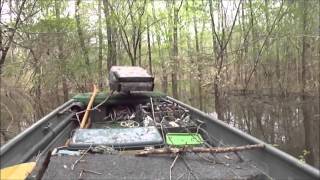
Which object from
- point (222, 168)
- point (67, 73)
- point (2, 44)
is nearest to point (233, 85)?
point (67, 73)

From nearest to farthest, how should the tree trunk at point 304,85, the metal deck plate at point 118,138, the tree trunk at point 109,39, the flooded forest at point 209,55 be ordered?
the metal deck plate at point 118,138 → the tree trunk at point 304,85 → the flooded forest at point 209,55 → the tree trunk at point 109,39

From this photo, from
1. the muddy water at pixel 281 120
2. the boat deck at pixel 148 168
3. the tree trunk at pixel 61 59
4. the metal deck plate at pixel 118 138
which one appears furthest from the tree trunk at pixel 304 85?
the tree trunk at pixel 61 59

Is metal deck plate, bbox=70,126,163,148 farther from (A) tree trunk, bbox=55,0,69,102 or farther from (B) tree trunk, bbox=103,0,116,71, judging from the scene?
(B) tree trunk, bbox=103,0,116,71

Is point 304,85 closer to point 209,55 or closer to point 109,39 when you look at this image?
point 209,55

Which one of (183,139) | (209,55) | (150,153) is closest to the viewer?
(150,153)

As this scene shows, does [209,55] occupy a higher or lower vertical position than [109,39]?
lower

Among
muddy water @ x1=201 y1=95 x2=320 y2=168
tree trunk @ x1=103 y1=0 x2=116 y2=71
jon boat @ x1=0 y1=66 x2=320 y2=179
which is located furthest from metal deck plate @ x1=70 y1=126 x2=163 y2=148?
tree trunk @ x1=103 y1=0 x2=116 y2=71

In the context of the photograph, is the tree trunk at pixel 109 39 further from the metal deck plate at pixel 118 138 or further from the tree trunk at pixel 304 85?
the metal deck plate at pixel 118 138

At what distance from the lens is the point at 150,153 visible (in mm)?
3461

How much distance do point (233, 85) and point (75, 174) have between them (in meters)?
17.0

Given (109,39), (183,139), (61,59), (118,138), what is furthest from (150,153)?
(109,39)

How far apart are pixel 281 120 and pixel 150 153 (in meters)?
9.43

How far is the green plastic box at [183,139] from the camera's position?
4441 millimetres

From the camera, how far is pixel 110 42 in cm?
1903
